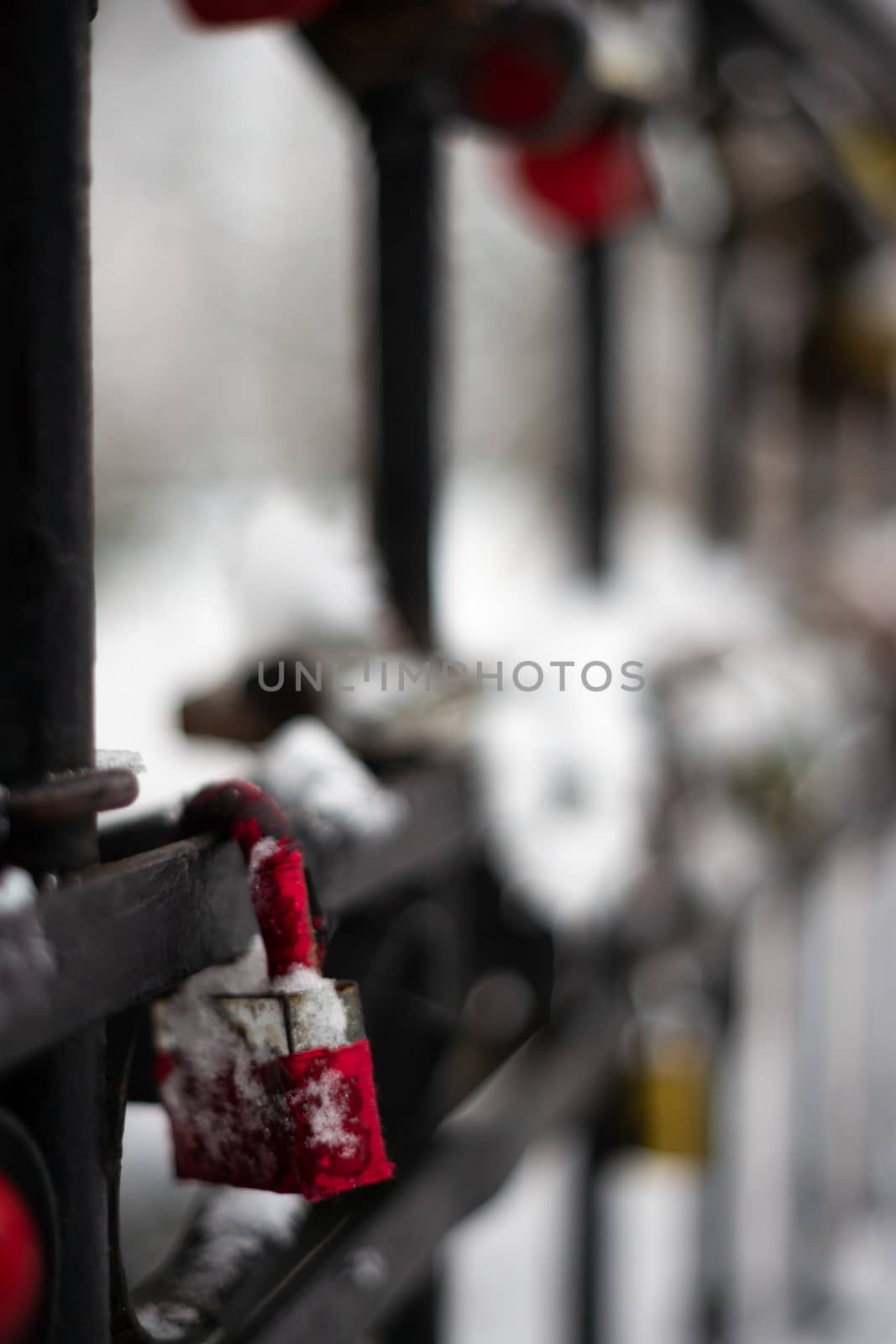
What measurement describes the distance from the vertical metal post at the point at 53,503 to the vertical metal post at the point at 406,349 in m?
0.45

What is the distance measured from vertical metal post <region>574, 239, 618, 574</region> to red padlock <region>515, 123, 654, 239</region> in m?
0.10

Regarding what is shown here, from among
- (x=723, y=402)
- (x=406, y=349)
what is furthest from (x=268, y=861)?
(x=723, y=402)

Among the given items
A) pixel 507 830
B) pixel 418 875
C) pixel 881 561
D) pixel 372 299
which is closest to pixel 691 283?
pixel 881 561

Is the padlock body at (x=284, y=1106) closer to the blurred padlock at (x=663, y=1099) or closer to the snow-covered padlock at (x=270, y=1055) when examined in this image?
the snow-covered padlock at (x=270, y=1055)

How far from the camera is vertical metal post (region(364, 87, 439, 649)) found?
0.86 meters

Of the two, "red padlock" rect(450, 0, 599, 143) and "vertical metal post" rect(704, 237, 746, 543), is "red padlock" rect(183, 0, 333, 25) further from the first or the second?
"vertical metal post" rect(704, 237, 746, 543)

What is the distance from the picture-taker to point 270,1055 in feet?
1.37

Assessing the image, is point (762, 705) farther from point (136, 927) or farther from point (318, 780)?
point (136, 927)

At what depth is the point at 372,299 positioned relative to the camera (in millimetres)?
886

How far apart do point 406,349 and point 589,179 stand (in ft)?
1.07

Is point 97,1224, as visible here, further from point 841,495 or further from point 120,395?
point 841,495

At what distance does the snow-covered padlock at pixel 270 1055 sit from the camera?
402mm

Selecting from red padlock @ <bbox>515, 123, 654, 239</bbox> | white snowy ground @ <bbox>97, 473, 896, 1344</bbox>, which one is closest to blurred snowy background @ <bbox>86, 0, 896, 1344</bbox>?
white snowy ground @ <bbox>97, 473, 896, 1344</bbox>

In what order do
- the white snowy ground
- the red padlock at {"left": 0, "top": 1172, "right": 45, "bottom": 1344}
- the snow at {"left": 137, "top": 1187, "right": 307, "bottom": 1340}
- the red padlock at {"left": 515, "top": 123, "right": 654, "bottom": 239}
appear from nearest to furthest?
the red padlock at {"left": 0, "top": 1172, "right": 45, "bottom": 1344}
the snow at {"left": 137, "top": 1187, "right": 307, "bottom": 1340}
the white snowy ground
the red padlock at {"left": 515, "top": 123, "right": 654, "bottom": 239}
